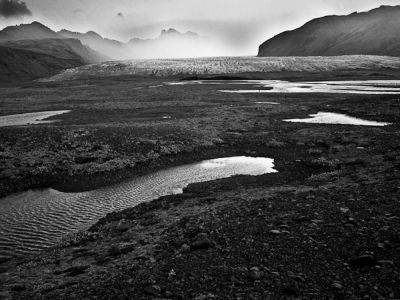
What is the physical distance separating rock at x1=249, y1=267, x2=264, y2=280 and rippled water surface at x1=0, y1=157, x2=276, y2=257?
1052 cm

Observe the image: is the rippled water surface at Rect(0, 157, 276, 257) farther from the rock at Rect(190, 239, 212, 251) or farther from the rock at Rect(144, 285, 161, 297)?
the rock at Rect(144, 285, 161, 297)

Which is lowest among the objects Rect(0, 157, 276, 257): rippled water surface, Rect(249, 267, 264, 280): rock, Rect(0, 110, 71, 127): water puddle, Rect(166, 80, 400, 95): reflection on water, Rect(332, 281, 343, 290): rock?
Rect(0, 157, 276, 257): rippled water surface

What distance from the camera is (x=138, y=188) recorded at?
26094 millimetres

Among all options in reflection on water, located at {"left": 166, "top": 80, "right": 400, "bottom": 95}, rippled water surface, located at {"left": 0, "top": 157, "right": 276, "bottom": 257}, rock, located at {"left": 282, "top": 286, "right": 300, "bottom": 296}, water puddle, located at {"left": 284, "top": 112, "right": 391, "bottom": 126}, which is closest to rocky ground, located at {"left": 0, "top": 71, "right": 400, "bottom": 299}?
rock, located at {"left": 282, "top": 286, "right": 300, "bottom": 296}

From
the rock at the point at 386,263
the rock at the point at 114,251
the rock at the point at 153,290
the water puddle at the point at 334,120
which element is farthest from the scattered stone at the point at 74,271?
the water puddle at the point at 334,120

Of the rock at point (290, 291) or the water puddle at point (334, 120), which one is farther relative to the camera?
the water puddle at point (334, 120)

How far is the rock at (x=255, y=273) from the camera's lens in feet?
36.7

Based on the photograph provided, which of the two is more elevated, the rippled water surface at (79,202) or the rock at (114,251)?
the rock at (114,251)

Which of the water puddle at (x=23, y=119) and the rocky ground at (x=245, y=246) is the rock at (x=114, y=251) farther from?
the water puddle at (x=23, y=119)

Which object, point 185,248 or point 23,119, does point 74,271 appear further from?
point 23,119

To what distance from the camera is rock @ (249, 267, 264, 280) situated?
440 inches

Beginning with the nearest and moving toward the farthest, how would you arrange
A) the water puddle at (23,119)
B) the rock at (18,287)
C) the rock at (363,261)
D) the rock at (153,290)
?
the rock at (153,290) < the rock at (363,261) < the rock at (18,287) < the water puddle at (23,119)

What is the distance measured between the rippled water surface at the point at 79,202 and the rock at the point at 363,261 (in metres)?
13.5

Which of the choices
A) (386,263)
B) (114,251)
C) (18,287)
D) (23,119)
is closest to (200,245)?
(114,251)
